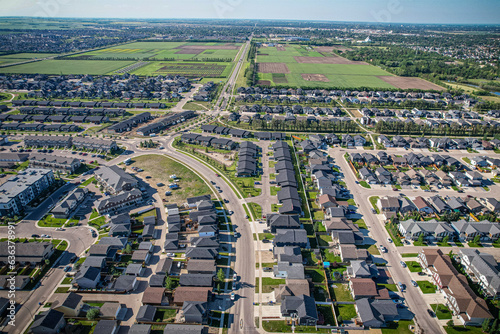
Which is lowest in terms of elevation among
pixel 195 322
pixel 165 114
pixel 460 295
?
pixel 195 322

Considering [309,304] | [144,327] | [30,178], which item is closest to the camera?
[144,327]

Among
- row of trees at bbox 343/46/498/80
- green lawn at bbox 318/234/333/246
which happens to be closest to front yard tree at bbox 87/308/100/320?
green lawn at bbox 318/234/333/246

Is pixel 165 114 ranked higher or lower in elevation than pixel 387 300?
higher

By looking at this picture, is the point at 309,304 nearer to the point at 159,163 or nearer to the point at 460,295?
the point at 460,295

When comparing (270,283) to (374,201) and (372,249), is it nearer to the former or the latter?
(372,249)

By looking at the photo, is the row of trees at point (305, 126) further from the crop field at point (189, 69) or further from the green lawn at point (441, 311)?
the crop field at point (189, 69)

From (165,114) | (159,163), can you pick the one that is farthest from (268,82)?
(159,163)

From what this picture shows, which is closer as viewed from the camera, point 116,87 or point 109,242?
point 109,242

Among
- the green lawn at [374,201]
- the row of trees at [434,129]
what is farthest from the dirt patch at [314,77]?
the green lawn at [374,201]
